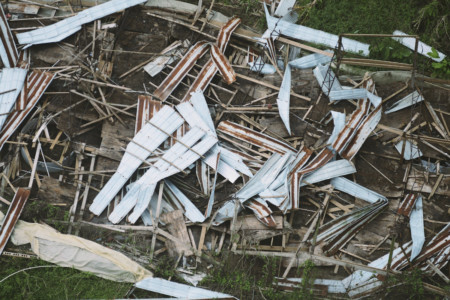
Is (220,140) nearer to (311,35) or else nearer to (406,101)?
(311,35)

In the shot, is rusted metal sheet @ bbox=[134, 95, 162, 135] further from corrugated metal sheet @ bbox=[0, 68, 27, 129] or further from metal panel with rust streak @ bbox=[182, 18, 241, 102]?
corrugated metal sheet @ bbox=[0, 68, 27, 129]

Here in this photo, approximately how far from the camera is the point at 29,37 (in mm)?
8609

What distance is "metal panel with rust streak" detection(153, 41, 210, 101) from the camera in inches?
333

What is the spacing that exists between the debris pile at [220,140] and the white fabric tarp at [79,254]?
70mm

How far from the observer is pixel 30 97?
27.4 feet

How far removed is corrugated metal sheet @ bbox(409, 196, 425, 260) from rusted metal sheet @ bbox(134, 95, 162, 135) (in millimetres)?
4818

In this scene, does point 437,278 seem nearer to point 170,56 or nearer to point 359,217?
point 359,217

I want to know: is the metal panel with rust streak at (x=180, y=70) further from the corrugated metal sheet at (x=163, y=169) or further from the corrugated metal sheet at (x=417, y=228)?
the corrugated metal sheet at (x=417, y=228)

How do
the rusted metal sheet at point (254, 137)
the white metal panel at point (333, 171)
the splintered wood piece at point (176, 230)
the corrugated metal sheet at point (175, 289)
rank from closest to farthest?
1. the corrugated metal sheet at point (175, 289)
2. the splintered wood piece at point (176, 230)
3. the white metal panel at point (333, 171)
4. the rusted metal sheet at point (254, 137)

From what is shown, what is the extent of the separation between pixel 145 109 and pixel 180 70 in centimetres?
99

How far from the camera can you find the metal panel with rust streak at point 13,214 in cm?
773

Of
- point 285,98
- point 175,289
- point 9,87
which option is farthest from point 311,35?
point 9,87

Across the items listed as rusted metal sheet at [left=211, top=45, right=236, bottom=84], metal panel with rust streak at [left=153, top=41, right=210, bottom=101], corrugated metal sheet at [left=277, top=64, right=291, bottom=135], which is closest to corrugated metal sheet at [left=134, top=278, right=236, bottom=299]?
corrugated metal sheet at [left=277, top=64, right=291, bottom=135]

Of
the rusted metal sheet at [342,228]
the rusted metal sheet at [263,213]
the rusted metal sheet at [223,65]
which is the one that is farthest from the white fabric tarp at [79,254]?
the rusted metal sheet at [223,65]
